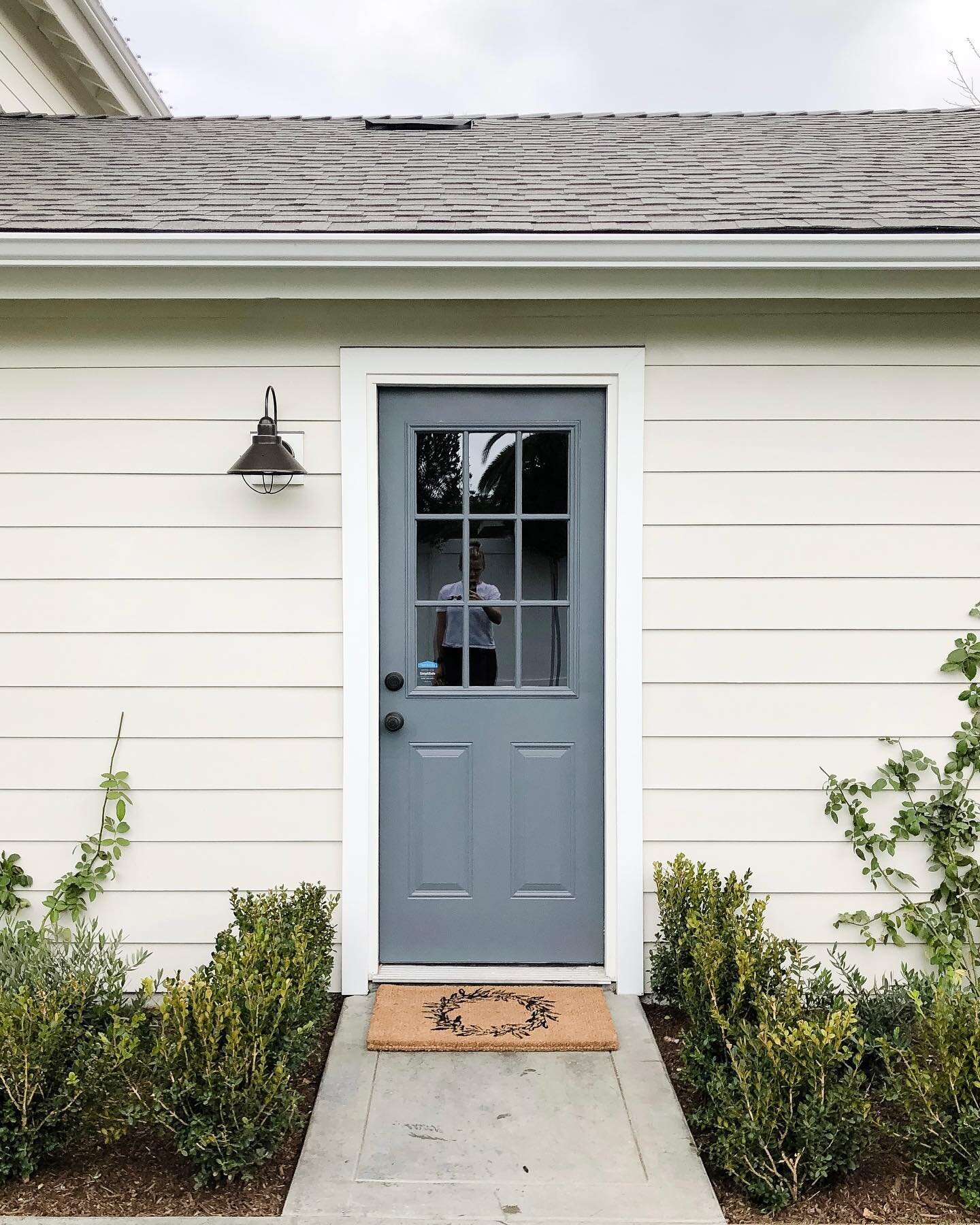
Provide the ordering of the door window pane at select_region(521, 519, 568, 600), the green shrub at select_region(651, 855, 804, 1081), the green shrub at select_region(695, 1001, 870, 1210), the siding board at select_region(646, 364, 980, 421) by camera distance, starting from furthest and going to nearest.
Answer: the door window pane at select_region(521, 519, 568, 600), the siding board at select_region(646, 364, 980, 421), the green shrub at select_region(651, 855, 804, 1081), the green shrub at select_region(695, 1001, 870, 1210)

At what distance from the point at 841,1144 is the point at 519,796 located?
1391 mm

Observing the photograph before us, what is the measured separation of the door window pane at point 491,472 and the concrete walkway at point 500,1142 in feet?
5.82

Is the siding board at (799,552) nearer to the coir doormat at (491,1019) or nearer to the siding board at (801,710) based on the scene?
the siding board at (801,710)

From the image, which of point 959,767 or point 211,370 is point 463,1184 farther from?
point 211,370

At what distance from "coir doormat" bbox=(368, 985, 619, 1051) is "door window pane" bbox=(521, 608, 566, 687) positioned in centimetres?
105

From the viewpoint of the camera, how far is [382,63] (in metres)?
17.4

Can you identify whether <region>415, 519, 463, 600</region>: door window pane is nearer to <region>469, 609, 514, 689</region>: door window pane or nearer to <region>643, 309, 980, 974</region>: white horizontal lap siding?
<region>469, 609, 514, 689</region>: door window pane

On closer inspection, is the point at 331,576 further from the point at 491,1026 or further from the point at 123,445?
the point at 491,1026

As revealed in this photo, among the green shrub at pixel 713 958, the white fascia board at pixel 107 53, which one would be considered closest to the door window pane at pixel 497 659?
the green shrub at pixel 713 958

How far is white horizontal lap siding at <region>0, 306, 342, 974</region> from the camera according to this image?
9.49ft

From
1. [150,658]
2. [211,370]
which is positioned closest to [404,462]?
[211,370]

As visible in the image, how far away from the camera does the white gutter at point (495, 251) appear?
2619mm

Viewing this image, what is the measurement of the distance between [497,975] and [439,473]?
1763 millimetres

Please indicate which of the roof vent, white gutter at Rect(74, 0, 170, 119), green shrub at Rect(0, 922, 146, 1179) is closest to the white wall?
green shrub at Rect(0, 922, 146, 1179)
